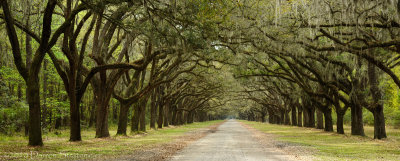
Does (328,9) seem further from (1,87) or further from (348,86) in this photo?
(1,87)

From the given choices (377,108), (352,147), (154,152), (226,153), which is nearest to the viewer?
(226,153)

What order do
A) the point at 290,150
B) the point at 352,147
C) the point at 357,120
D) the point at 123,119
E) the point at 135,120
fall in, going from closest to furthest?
1. the point at 290,150
2. the point at 352,147
3. the point at 123,119
4. the point at 357,120
5. the point at 135,120

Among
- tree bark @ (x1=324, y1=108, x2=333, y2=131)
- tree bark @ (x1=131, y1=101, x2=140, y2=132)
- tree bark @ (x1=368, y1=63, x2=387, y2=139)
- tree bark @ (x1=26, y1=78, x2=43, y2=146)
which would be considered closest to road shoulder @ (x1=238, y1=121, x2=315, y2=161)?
tree bark @ (x1=368, y1=63, x2=387, y2=139)

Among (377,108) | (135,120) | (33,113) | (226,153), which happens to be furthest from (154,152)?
(377,108)

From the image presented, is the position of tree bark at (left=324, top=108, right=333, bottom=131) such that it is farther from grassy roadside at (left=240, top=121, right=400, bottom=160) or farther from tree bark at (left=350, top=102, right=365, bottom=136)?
grassy roadside at (left=240, top=121, right=400, bottom=160)

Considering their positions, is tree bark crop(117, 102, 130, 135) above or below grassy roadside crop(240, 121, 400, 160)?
above

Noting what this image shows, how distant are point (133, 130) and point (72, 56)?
10.6 meters

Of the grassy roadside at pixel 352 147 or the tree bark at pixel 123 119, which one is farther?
the tree bark at pixel 123 119

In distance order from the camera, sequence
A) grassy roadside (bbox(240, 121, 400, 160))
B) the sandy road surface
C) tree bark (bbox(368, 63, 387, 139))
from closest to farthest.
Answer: the sandy road surface, grassy roadside (bbox(240, 121, 400, 160)), tree bark (bbox(368, 63, 387, 139))

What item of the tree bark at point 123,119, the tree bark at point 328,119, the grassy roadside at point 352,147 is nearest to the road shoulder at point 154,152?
the grassy roadside at point 352,147

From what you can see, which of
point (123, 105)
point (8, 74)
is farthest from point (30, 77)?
point (8, 74)

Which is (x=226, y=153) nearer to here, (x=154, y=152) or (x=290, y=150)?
(x=154, y=152)

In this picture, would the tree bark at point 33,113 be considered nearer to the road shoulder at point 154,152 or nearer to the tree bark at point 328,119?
the road shoulder at point 154,152

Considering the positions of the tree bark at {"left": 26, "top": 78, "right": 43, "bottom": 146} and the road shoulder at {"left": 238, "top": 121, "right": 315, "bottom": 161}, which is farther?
the tree bark at {"left": 26, "top": 78, "right": 43, "bottom": 146}
